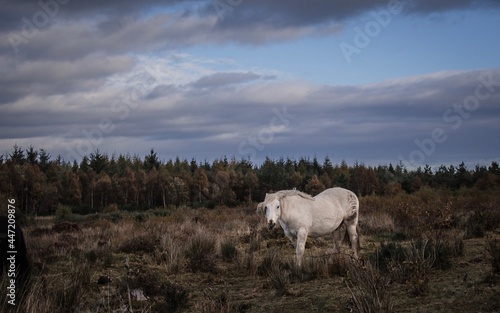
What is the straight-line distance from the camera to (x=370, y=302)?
5832mm

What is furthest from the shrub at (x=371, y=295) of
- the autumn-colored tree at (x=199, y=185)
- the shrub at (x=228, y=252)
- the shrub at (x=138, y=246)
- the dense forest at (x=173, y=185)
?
the autumn-colored tree at (x=199, y=185)

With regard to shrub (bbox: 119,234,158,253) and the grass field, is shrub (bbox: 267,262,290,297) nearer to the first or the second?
the grass field

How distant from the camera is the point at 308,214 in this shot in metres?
11.1

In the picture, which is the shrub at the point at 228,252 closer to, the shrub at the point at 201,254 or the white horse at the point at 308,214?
the shrub at the point at 201,254

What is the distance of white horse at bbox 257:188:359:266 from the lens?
10734mm

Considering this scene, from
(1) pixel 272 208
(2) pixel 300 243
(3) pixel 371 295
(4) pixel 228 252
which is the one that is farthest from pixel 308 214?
(3) pixel 371 295

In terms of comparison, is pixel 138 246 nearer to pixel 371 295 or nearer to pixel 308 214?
pixel 308 214

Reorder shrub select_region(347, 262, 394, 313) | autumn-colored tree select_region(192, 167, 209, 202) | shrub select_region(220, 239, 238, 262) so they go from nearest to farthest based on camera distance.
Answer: shrub select_region(347, 262, 394, 313)
shrub select_region(220, 239, 238, 262)
autumn-colored tree select_region(192, 167, 209, 202)

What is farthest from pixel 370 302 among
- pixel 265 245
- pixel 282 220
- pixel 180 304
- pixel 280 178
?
pixel 280 178

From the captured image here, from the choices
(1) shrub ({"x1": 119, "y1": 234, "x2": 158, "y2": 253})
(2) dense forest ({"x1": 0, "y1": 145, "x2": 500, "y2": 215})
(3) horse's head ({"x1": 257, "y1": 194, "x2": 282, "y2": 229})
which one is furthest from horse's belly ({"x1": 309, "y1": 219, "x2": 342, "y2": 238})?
(2) dense forest ({"x1": 0, "y1": 145, "x2": 500, "y2": 215})

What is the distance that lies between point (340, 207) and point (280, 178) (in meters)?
55.8

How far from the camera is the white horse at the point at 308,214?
10.7 metres

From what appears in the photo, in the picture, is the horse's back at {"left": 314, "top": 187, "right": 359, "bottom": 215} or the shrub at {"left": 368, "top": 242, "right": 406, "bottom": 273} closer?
the shrub at {"left": 368, "top": 242, "right": 406, "bottom": 273}

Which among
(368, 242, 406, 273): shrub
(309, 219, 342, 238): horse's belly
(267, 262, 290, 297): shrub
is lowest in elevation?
(267, 262, 290, 297): shrub
